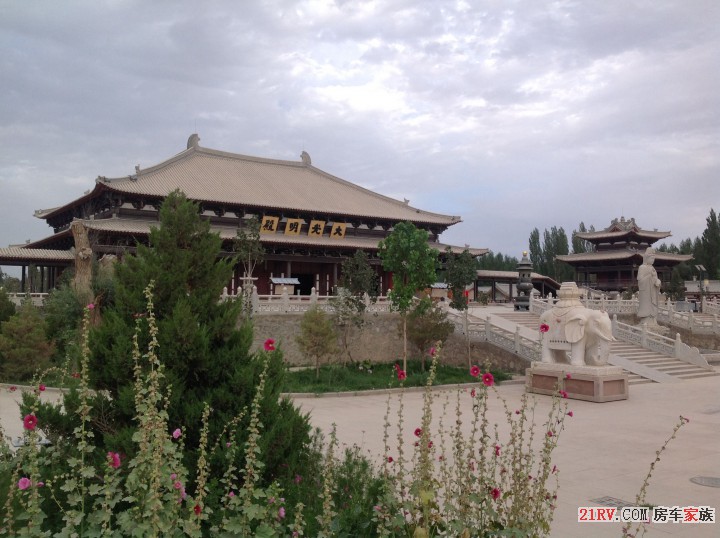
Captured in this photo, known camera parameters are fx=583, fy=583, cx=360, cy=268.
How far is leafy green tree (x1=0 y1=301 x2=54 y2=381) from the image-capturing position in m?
13.9

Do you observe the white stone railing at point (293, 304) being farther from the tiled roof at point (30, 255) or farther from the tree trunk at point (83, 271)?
the tiled roof at point (30, 255)

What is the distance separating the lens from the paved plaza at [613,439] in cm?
580

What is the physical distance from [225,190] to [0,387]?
15.9 meters

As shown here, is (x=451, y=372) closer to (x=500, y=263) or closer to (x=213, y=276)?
(x=213, y=276)

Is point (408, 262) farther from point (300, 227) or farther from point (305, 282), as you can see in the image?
point (305, 282)

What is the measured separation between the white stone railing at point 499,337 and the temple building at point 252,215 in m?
8.74

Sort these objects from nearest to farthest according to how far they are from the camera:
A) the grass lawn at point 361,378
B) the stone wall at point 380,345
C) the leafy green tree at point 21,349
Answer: the leafy green tree at point 21,349 < the grass lawn at point 361,378 < the stone wall at point 380,345

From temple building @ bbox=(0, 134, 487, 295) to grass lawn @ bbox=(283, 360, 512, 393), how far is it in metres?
9.52

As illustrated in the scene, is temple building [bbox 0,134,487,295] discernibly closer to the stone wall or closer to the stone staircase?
the stone wall

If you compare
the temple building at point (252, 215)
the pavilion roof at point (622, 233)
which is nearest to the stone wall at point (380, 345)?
the temple building at point (252, 215)

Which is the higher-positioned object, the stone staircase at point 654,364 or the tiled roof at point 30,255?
the tiled roof at point 30,255

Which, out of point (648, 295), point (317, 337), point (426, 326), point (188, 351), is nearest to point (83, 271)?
point (317, 337)

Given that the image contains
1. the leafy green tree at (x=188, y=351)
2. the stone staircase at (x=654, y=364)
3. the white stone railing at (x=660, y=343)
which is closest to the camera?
the leafy green tree at (x=188, y=351)

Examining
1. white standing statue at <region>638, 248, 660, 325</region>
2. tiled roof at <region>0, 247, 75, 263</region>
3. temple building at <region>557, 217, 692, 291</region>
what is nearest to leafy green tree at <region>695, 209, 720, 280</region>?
temple building at <region>557, 217, 692, 291</region>
